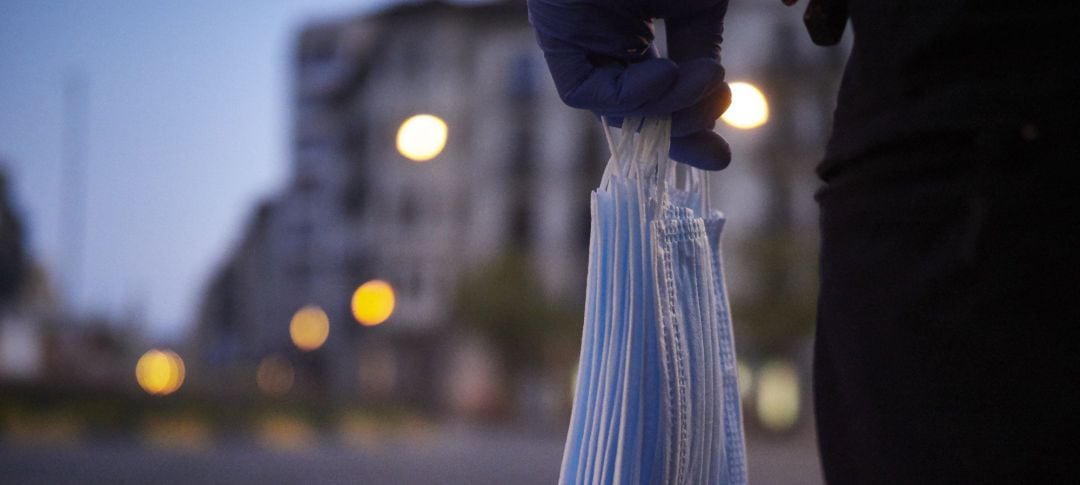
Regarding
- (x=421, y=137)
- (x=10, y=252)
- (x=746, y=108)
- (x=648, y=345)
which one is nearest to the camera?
(x=648, y=345)

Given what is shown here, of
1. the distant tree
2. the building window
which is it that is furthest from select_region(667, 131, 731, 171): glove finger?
the building window

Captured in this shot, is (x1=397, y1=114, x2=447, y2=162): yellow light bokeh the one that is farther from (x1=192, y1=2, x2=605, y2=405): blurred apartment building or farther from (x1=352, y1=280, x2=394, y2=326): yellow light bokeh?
(x1=192, y1=2, x2=605, y2=405): blurred apartment building

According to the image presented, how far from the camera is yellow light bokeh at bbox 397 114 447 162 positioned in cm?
737

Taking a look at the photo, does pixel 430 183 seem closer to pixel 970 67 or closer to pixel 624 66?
pixel 624 66

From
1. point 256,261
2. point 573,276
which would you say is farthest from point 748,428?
point 256,261

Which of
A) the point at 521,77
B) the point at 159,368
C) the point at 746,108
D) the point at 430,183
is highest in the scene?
the point at 521,77

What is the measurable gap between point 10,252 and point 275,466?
23.2m

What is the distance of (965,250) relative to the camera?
36.3 inches

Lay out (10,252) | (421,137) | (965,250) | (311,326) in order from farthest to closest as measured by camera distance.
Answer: (311,326)
(10,252)
(421,137)
(965,250)

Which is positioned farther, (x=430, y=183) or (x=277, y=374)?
(x=277, y=374)

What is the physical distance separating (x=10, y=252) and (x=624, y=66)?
3580 centimetres

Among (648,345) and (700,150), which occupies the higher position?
(700,150)

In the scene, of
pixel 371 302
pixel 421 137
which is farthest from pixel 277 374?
pixel 421 137

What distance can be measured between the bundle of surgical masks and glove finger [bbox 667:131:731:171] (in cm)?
4
